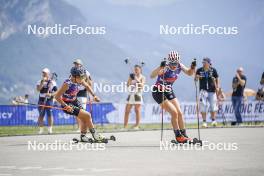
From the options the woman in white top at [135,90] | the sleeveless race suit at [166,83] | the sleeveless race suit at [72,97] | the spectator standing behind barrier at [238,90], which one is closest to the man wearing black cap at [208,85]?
the spectator standing behind barrier at [238,90]

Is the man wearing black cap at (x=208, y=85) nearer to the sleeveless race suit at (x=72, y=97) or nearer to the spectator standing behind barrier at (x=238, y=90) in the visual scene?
the spectator standing behind barrier at (x=238, y=90)

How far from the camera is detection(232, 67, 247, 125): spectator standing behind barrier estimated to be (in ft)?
89.7

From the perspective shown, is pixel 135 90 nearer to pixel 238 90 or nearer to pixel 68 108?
pixel 238 90

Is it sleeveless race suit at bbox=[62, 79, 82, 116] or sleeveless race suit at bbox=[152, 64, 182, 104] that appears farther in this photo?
sleeveless race suit at bbox=[62, 79, 82, 116]

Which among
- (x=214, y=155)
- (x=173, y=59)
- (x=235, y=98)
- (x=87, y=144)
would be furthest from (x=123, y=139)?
(x=235, y=98)

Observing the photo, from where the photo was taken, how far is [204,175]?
1004 centimetres

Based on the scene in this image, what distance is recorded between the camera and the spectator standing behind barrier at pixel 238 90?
1076 inches

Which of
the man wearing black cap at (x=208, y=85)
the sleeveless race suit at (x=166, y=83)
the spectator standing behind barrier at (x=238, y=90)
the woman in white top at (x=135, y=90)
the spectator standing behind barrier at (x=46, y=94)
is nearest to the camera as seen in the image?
the sleeveless race suit at (x=166, y=83)

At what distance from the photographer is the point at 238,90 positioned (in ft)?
91.9

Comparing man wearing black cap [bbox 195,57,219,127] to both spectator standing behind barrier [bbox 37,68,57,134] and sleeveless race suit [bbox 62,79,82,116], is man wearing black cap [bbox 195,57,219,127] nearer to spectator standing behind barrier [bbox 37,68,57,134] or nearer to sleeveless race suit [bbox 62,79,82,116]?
spectator standing behind barrier [bbox 37,68,57,134]

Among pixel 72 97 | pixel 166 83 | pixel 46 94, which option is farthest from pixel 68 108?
pixel 46 94

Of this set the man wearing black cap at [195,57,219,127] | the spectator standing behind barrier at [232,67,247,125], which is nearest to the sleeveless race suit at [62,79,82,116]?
the man wearing black cap at [195,57,219,127]

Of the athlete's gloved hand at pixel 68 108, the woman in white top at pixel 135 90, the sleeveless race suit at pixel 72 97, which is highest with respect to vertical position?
the woman in white top at pixel 135 90

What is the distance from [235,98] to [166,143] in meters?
11.5
